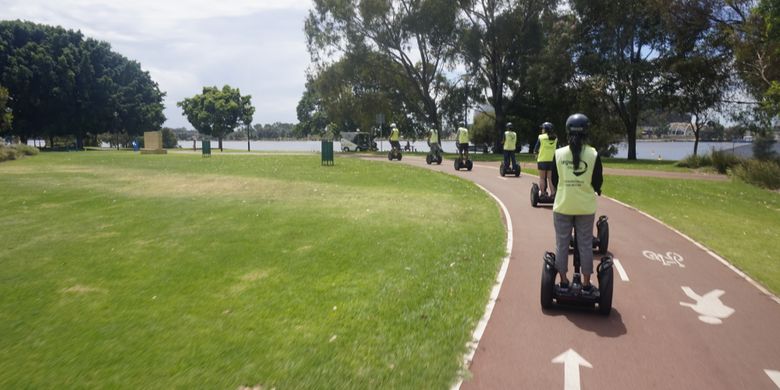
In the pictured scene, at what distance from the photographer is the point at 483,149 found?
162 feet

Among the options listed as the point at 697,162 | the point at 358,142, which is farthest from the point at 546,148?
the point at 358,142

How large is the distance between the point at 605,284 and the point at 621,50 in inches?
1424

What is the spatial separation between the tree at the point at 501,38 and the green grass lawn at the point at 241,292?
29.7 meters

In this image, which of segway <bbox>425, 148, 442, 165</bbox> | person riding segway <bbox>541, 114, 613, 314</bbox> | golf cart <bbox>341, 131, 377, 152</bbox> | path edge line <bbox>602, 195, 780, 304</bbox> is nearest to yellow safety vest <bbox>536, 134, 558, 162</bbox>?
path edge line <bbox>602, 195, 780, 304</bbox>

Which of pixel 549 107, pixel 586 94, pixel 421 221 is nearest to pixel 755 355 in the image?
pixel 421 221

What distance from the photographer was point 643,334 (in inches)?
205

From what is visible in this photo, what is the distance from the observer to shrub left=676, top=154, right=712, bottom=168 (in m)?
26.9

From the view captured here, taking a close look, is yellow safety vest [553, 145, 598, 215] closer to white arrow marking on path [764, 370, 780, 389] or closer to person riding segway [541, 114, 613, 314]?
person riding segway [541, 114, 613, 314]

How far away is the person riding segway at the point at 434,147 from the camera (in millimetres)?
24484

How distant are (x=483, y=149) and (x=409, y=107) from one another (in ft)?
29.4

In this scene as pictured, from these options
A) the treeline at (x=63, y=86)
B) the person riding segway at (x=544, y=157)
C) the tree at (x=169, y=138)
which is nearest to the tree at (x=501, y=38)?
the person riding segway at (x=544, y=157)

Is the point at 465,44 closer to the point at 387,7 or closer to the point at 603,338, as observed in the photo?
the point at 387,7

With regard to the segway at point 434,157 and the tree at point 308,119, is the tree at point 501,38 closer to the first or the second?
the segway at point 434,157

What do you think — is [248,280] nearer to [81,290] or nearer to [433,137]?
[81,290]
